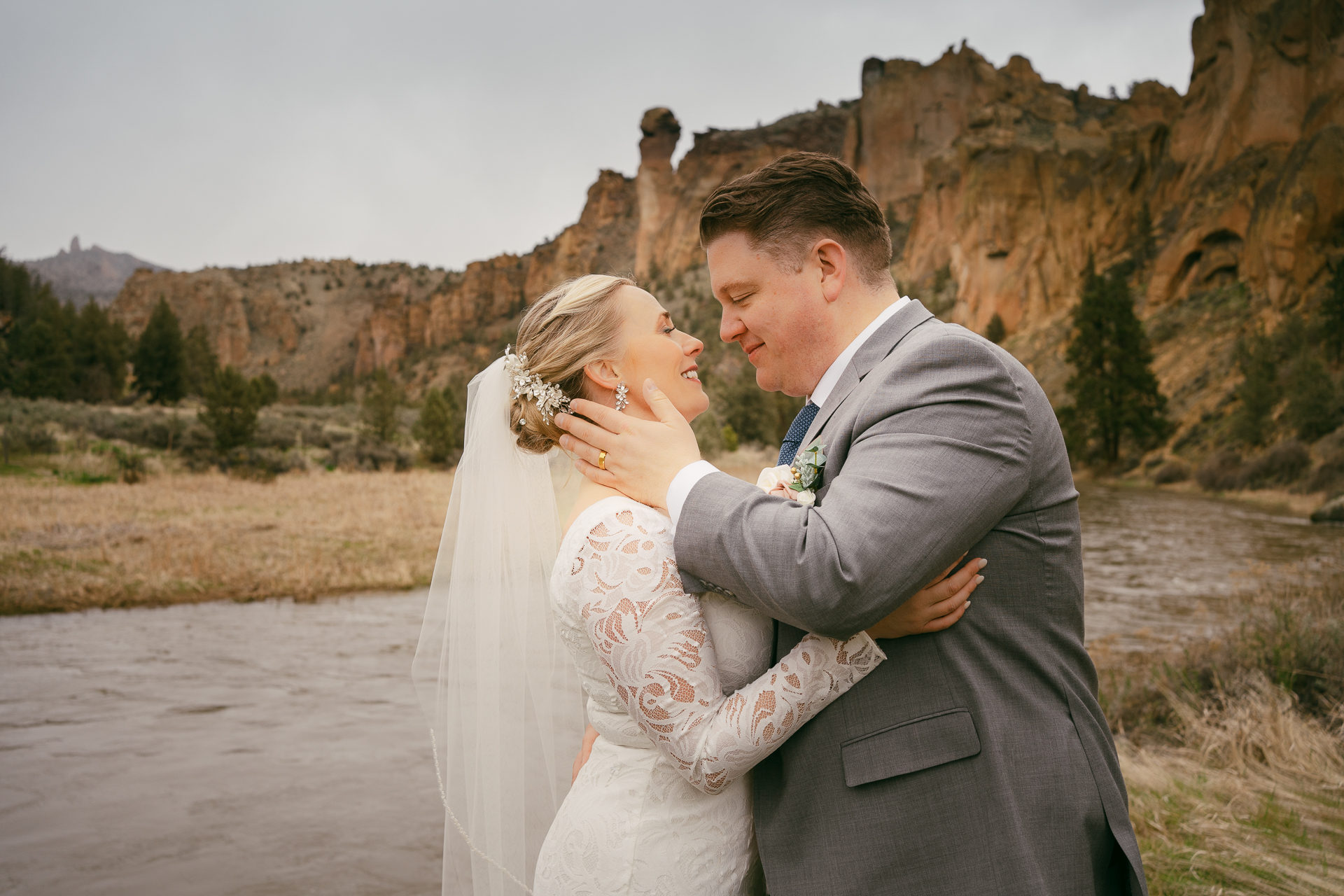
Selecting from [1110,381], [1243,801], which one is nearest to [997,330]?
[1110,381]

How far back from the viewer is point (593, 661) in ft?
6.96

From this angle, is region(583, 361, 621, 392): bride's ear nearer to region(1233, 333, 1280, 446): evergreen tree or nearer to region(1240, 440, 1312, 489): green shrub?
region(1240, 440, 1312, 489): green shrub

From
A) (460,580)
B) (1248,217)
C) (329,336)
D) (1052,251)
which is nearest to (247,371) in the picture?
(329,336)

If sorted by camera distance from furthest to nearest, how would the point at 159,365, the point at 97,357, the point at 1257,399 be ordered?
the point at 159,365 → the point at 97,357 → the point at 1257,399

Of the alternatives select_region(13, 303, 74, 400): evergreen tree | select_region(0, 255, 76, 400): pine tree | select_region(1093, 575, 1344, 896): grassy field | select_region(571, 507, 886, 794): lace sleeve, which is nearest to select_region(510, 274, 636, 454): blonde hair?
select_region(571, 507, 886, 794): lace sleeve

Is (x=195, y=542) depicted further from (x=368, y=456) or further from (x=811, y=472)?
(x=368, y=456)

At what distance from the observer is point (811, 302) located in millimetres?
2096

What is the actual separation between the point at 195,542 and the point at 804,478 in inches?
581

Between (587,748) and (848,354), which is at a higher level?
(848,354)

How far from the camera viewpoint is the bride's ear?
2352mm

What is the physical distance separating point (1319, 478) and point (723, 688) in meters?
25.6

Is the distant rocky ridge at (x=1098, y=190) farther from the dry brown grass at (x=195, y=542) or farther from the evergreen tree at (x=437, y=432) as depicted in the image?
the evergreen tree at (x=437, y=432)

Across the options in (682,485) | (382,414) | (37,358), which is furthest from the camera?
(37,358)

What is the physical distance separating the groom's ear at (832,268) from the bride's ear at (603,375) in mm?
621
